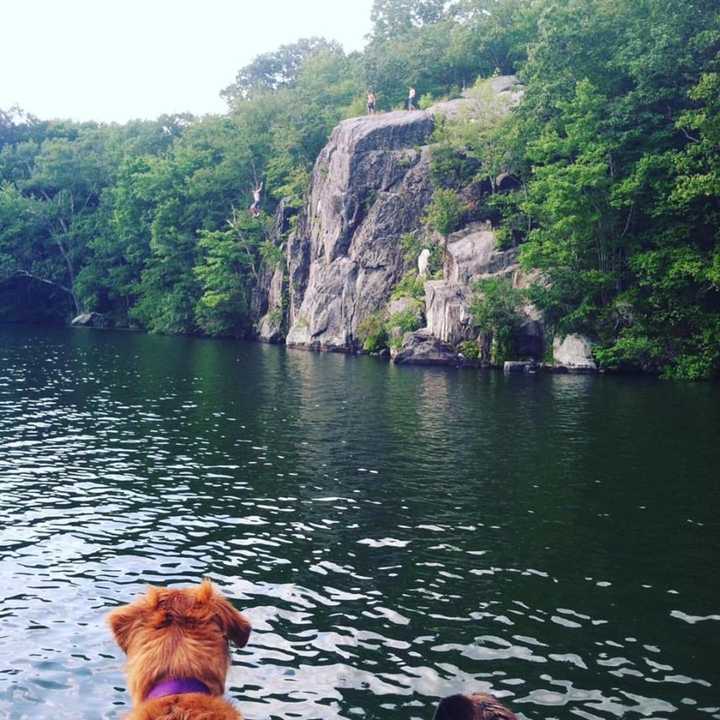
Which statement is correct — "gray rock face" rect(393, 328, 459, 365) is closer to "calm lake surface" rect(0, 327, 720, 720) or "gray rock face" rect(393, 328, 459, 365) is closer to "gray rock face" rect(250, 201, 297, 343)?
"calm lake surface" rect(0, 327, 720, 720)

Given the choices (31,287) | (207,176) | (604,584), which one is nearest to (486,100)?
(207,176)

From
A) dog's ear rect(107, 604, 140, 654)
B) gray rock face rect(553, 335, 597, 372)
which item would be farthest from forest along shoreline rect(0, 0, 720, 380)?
dog's ear rect(107, 604, 140, 654)

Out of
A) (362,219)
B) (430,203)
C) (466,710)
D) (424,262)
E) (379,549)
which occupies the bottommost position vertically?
(379,549)

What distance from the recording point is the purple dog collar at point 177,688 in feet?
12.8

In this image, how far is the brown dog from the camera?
12.6 feet

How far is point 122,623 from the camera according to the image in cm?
423

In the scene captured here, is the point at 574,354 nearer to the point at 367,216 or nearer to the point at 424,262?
the point at 424,262

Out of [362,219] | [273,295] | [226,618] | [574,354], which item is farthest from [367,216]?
[226,618]

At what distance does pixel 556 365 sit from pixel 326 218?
29729mm

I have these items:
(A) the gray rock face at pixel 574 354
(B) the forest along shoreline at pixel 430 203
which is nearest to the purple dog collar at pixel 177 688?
(B) the forest along shoreline at pixel 430 203

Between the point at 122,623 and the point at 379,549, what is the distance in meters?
10.1

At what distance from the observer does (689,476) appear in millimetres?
19125

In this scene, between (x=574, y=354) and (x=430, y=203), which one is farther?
(x=430, y=203)

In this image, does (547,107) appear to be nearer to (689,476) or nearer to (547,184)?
(547,184)
